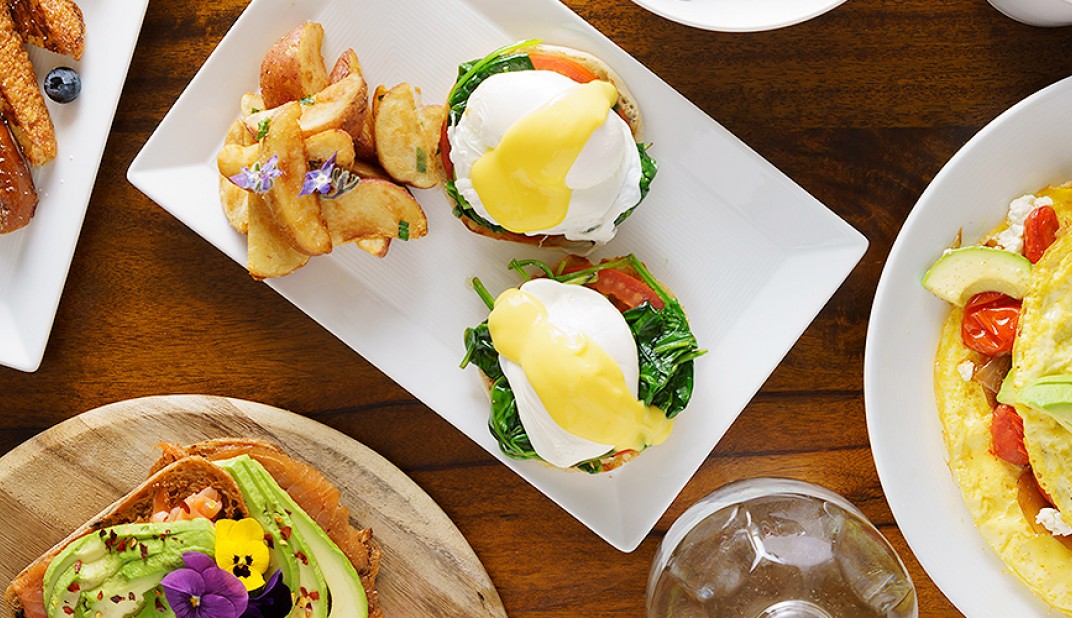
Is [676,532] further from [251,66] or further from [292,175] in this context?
[251,66]

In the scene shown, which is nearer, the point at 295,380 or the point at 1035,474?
the point at 1035,474

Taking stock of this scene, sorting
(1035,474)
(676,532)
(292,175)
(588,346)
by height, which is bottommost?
(676,532)

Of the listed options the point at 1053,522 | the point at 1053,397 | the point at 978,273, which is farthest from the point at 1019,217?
the point at 1053,522

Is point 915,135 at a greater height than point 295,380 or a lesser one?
greater

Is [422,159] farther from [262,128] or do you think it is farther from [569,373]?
[569,373]

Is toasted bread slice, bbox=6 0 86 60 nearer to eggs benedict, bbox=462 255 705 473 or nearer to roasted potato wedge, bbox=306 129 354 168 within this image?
roasted potato wedge, bbox=306 129 354 168

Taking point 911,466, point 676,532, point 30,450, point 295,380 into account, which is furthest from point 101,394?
point 911,466

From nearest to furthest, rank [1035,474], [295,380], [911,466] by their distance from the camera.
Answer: [1035,474] → [911,466] → [295,380]
